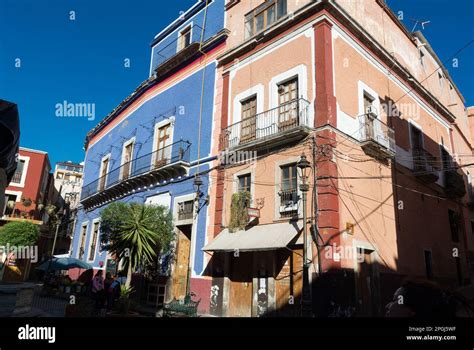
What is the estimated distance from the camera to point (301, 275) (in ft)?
32.0

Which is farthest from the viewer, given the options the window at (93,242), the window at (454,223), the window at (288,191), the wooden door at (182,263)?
the window at (93,242)

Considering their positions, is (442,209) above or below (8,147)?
above

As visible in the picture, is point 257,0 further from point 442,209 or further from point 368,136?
point 442,209

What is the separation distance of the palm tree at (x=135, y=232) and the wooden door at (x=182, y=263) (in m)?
0.67

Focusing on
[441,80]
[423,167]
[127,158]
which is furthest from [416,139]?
[127,158]

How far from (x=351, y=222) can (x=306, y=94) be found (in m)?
4.21

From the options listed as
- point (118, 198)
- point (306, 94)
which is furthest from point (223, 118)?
point (118, 198)

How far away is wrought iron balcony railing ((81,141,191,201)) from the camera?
50.3 ft

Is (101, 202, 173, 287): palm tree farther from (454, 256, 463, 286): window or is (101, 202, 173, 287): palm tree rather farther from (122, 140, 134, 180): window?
(454, 256, 463, 286): window

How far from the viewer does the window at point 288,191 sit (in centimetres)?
1046

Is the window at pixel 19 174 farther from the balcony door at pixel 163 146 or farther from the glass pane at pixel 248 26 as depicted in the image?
the glass pane at pixel 248 26

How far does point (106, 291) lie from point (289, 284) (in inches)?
220

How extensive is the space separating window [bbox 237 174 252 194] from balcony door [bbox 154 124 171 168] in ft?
16.0

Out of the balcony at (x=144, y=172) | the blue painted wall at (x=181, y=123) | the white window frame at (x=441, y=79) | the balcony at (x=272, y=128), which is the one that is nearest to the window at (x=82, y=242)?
the blue painted wall at (x=181, y=123)
